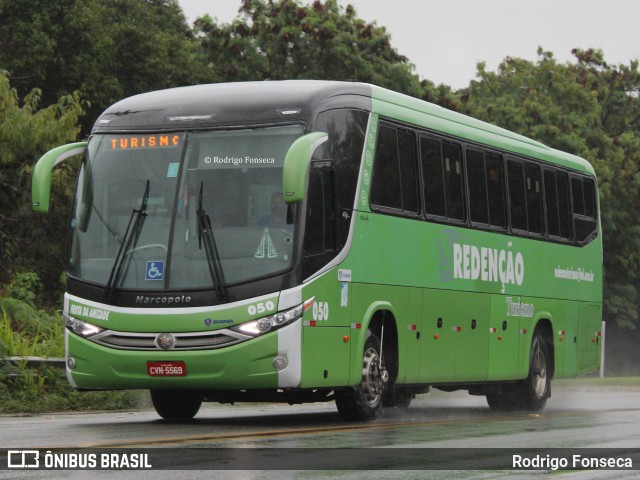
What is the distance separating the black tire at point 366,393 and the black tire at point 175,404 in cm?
160

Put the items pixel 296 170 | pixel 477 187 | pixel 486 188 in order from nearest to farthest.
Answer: pixel 296 170, pixel 477 187, pixel 486 188

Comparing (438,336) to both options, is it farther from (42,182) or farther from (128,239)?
(42,182)

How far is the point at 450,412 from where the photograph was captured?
826 inches

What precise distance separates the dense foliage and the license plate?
989 centimetres

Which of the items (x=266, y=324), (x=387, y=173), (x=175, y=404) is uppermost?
(x=387, y=173)

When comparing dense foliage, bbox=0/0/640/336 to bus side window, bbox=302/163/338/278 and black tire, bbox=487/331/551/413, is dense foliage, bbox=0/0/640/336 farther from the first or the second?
bus side window, bbox=302/163/338/278

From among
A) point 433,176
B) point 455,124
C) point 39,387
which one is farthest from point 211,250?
point 455,124

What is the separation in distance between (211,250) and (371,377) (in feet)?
8.90

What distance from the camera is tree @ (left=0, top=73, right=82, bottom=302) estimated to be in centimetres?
2805

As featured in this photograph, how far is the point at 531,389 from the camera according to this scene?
2198 centimetres

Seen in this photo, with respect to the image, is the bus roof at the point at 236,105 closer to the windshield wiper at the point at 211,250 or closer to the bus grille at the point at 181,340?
the windshield wiper at the point at 211,250

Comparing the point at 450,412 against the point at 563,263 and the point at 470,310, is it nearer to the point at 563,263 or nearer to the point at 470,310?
the point at 470,310

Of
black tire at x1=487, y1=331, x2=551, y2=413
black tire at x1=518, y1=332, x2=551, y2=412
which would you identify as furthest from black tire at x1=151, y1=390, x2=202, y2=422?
black tire at x1=518, y1=332, x2=551, y2=412

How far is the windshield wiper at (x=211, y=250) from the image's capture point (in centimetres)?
1498
